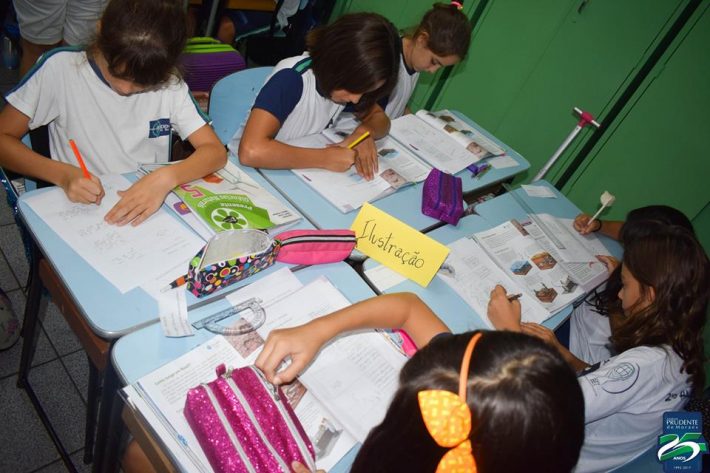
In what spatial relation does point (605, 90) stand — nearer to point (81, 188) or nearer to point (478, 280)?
point (478, 280)

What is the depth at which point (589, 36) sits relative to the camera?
2666mm

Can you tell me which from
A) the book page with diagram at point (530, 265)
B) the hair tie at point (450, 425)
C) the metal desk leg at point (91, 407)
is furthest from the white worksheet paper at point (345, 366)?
the book page with diagram at point (530, 265)

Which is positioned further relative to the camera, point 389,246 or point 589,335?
point 589,335

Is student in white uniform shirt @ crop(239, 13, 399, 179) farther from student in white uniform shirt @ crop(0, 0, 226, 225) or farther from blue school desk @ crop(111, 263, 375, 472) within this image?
blue school desk @ crop(111, 263, 375, 472)

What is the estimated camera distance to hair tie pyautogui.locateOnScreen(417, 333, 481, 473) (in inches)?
21.7

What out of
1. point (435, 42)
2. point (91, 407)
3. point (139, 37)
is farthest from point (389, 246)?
point (435, 42)

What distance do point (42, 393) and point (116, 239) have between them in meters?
0.87

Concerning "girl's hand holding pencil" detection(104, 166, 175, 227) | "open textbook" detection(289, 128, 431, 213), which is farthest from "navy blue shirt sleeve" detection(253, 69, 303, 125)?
"girl's hand holding pencil" detection(104, 166, 175, 227)

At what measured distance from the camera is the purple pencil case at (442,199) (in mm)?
1529

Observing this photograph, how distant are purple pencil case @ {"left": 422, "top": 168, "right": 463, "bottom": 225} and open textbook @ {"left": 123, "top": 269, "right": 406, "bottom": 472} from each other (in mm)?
610

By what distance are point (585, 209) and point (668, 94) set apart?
32.2 inches

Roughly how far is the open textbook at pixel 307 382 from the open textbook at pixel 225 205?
0.20 metres

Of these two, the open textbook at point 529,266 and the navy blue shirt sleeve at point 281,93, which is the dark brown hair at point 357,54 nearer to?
the navy blue shirt sleeve at point 281,93

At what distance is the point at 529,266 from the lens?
1515mm
